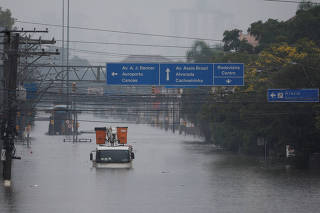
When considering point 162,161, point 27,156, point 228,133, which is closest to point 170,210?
point 162,161

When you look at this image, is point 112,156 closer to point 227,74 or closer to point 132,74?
point 132,74

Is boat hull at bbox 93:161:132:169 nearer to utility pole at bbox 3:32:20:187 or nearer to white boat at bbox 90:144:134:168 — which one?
white boat at bbox 90:144:134:168

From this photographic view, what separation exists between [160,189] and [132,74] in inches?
591

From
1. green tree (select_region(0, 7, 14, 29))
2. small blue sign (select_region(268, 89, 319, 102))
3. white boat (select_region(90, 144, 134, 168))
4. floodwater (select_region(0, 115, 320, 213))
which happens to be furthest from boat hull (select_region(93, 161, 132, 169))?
green tree (select_region(0, 7, 14, 29))

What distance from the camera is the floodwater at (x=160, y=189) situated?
1208 inches

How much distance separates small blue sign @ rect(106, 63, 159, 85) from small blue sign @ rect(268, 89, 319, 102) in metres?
8.78

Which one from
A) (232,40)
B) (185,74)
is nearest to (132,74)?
(185,74)

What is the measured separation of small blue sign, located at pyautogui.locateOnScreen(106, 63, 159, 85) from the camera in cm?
5241

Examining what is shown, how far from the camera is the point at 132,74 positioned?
A: 5250 cm

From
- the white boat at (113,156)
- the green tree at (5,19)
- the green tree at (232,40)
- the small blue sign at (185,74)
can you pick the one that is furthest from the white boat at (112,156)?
the green tree at (5,19)

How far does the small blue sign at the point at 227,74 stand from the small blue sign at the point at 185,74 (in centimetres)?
60

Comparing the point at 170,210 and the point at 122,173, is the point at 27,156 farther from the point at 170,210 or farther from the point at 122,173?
the point at 170,210

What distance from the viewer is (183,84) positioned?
5272 cm

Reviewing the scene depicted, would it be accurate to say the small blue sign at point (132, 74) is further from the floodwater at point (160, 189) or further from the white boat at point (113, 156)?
the floodwater at point (160, 189)
